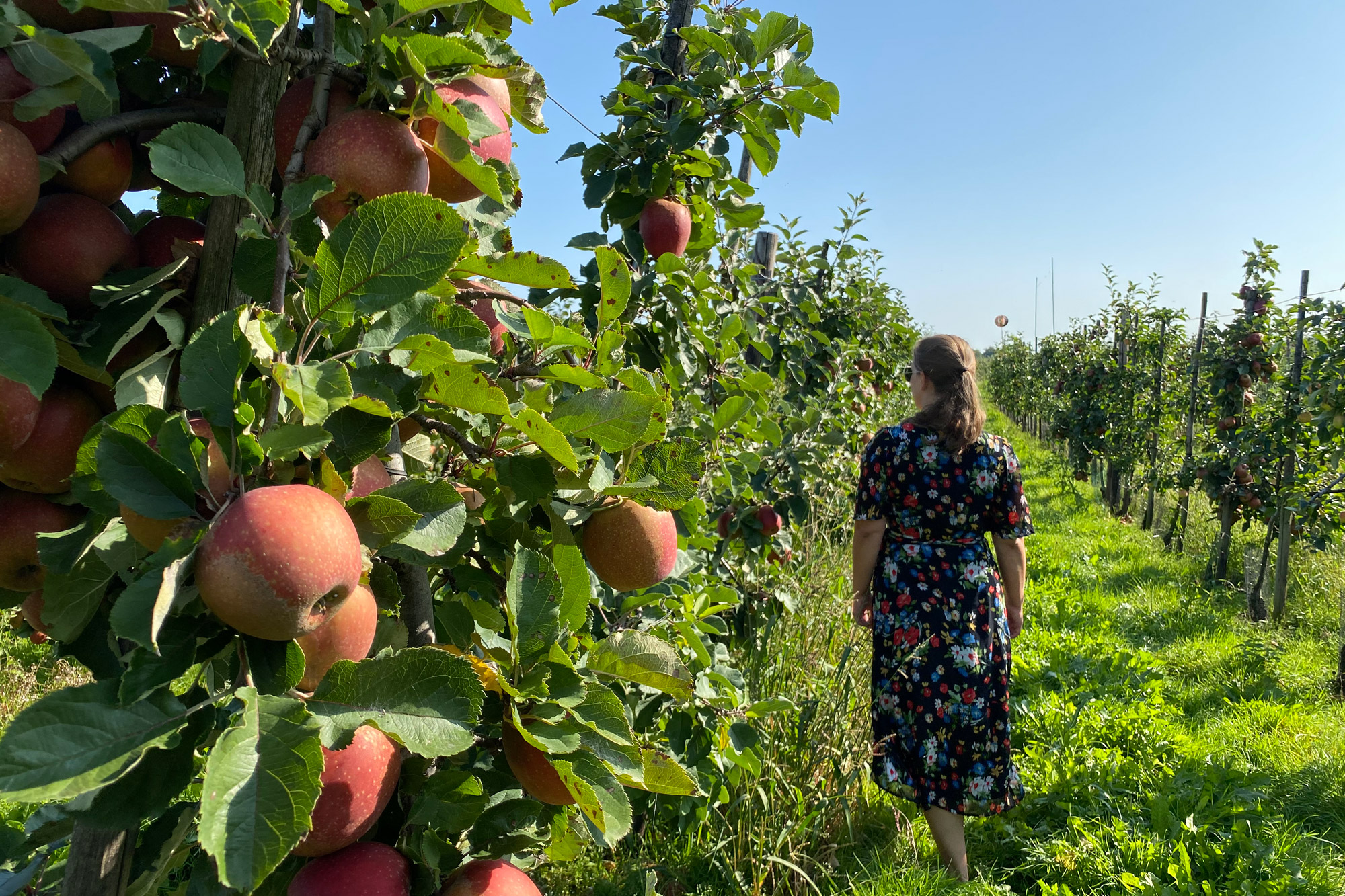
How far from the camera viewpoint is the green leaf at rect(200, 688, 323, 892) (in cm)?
49

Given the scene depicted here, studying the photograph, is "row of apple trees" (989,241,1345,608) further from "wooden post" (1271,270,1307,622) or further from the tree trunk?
the tree trunk

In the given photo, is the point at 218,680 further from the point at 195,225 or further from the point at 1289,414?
the point at 1289,414

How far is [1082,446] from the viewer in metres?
11.5

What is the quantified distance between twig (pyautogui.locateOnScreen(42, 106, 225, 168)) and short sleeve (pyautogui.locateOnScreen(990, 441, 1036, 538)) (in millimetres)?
2649

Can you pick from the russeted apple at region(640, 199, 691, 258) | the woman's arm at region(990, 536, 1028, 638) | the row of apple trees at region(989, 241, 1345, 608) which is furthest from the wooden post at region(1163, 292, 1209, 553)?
the russeted apple at region(640, 199, 691, 258)

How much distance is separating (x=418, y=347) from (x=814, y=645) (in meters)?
3.20

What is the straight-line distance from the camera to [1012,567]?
296 centimetres

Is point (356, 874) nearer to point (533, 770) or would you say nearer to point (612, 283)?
point (533, 770)

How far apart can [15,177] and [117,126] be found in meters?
0.13

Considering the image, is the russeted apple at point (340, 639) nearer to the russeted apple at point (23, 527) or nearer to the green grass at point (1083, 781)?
the russeted apple at point (23, 527)

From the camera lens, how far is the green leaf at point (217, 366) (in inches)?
22.5

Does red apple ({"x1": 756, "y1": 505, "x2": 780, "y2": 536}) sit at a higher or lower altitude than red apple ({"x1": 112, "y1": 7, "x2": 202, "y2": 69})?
lower

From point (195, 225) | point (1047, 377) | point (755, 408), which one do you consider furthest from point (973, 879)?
point (1047, 377)

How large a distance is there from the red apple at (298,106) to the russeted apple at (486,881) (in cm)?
68
